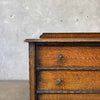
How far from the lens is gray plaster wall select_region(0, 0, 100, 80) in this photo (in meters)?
1.84

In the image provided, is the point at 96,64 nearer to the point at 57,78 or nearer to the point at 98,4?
the point at 57,78

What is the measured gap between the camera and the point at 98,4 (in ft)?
6.01

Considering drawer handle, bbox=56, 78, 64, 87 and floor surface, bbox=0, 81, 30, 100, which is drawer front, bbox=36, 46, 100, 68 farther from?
floor surface, bbox=0, 81, 30, 100

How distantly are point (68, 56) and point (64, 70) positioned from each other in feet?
0.38

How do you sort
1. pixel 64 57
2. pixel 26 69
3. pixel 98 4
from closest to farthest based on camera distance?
pixel 64 57, pixel 98 4, pixel 26 69

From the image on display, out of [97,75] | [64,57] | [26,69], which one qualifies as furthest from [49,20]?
[97,75]

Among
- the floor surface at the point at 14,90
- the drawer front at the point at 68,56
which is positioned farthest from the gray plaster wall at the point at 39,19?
the drawer front at the point at 68,56

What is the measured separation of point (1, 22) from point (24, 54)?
1.90ft

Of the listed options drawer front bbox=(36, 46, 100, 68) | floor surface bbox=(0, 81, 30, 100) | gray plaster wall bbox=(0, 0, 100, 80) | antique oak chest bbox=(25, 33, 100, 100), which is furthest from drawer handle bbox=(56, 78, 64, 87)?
gray plaster wall bbox=(0, 0, 100, 80)

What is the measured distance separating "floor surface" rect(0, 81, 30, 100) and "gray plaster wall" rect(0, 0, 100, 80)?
17.2 inches

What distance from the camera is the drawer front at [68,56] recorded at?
0.99 metres

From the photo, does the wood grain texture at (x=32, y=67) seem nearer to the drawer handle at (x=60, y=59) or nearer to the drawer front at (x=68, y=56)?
the drawer front at (x=68, y=56)

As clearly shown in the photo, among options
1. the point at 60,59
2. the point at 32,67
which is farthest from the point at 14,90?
the point at 60,59

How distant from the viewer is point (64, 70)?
1005 mm
